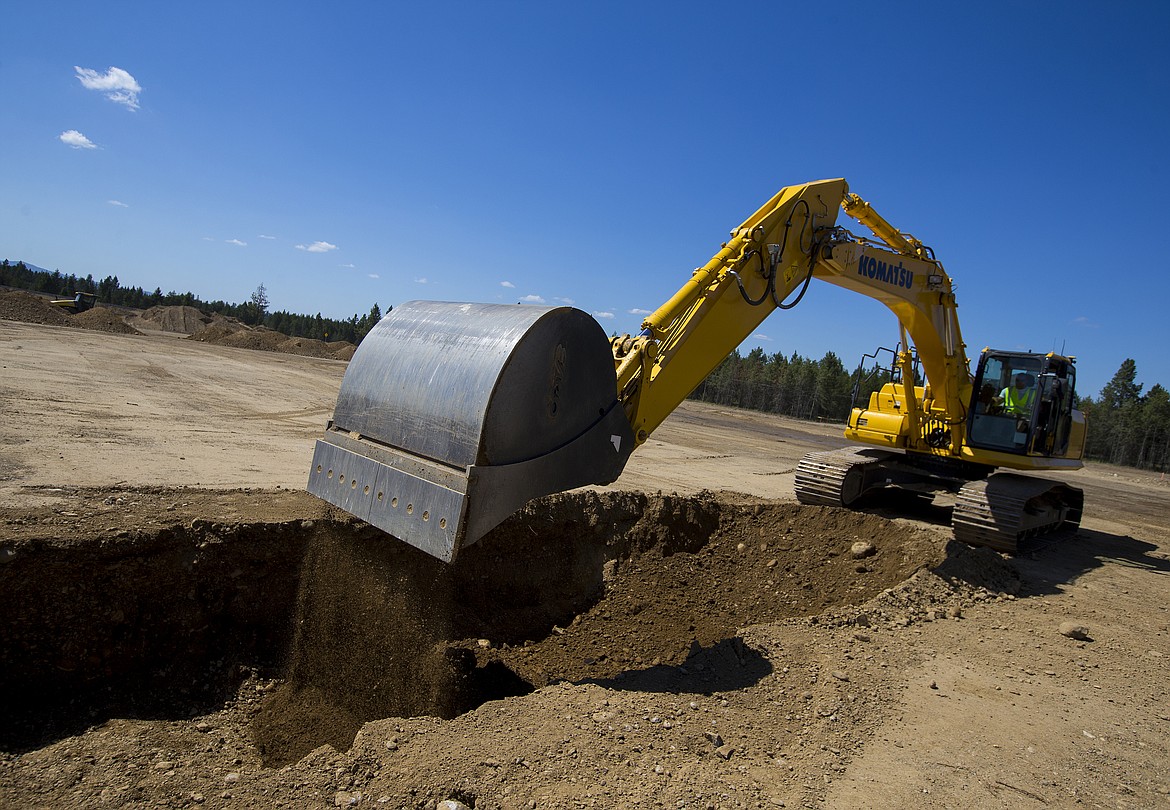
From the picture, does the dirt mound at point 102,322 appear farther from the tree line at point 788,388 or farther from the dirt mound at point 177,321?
the tree line at point 788,388

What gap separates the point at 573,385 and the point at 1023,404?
26.6 ft

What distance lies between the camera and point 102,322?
112 ft

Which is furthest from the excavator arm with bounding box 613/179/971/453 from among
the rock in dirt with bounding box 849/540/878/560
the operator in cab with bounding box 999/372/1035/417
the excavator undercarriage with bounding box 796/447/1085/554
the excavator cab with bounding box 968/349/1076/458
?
the rock in dirt with bounding box 849/540/878/560

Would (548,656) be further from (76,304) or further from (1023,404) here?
(76,304)

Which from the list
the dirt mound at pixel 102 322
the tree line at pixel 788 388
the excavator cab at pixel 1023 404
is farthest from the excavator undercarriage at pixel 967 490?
the tree line at pixel 788 388

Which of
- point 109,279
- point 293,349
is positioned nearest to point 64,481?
point 293,349

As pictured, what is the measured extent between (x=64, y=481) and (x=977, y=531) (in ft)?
33.2

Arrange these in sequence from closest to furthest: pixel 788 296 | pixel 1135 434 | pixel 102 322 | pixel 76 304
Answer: pixel 788 296 → pixel 102 322 → pixel 76 304 → pixel 1135 434

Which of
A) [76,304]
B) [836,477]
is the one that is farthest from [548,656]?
[76,304]

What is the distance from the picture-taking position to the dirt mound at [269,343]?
128 ft

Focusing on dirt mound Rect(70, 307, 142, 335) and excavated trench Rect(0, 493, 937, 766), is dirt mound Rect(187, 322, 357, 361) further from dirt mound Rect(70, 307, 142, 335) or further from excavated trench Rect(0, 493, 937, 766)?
excavated trench Rect(0, 493, 937, 766)

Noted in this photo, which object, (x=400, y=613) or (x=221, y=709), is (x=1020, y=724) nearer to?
(x=400, y=613)

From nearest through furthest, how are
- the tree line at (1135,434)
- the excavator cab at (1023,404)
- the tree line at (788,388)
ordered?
the excavator cab at (1023,404) → the tree line at (1135,434) → the tree line at (788,388)

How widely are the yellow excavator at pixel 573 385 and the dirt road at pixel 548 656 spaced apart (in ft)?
3.61
